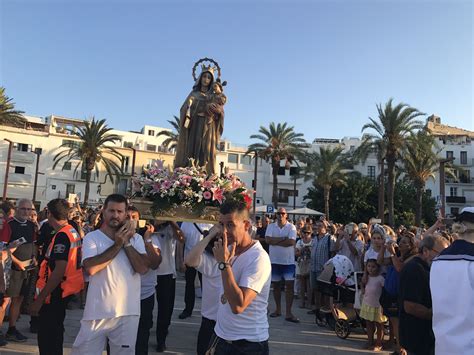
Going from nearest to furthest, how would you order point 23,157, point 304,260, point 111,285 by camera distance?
point 111,285
point 304,260
point 23,157

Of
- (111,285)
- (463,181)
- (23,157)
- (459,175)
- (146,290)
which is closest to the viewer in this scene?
(111,285)

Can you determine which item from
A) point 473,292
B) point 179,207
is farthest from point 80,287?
point 473,292

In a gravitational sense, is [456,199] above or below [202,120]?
above

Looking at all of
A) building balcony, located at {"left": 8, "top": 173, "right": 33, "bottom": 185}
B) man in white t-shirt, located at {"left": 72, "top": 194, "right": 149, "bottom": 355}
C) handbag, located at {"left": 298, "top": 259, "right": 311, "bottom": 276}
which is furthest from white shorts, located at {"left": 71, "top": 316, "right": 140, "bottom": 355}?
building balcony, located at {"left": 8, "top": 173, "right": 33, "bottom": 185}

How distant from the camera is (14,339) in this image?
604 centimetres

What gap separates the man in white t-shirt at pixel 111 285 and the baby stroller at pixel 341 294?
4.88 meters

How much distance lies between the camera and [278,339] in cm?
680

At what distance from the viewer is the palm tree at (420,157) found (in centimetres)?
2831

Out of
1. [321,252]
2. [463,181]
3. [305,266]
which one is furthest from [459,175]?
[321,252]

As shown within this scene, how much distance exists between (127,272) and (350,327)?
17.4 ft

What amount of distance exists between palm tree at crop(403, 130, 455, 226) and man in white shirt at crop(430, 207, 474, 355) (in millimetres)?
27428

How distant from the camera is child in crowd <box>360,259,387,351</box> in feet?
22.5

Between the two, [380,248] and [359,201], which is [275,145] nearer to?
[359,201]

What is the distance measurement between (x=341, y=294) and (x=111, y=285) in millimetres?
5537
